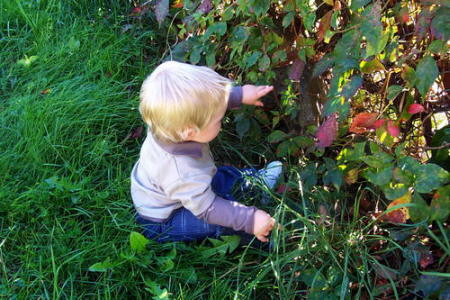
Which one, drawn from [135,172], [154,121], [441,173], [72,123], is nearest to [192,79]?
[154,121]

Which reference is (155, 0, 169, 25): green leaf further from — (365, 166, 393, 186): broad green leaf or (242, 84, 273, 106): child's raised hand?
(365, 166, 393, 186): broad green leaf

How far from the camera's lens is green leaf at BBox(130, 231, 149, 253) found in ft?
6.35

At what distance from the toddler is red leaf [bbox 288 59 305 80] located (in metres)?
0.12

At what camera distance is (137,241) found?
194 cm

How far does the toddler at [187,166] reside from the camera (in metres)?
1.69

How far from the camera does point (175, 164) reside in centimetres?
182

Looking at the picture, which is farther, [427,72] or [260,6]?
[260,6]

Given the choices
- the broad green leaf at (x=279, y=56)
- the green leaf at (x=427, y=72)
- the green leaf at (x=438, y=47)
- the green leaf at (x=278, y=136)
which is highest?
the green leaf at (x=438, y=47)

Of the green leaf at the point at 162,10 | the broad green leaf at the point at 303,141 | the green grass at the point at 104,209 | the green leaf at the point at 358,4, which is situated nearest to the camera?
the green leaf at the point at 358,4

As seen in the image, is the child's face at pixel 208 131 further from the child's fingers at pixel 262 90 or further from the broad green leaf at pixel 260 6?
the broad green leaf at pixel 260 6

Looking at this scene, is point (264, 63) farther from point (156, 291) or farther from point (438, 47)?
point (156, 291)

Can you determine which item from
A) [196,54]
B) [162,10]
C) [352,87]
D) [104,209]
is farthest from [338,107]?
[104,209]

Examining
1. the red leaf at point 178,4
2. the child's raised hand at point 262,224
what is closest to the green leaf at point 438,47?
the child's raised hand at point 262,224

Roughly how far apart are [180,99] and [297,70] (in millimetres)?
470
